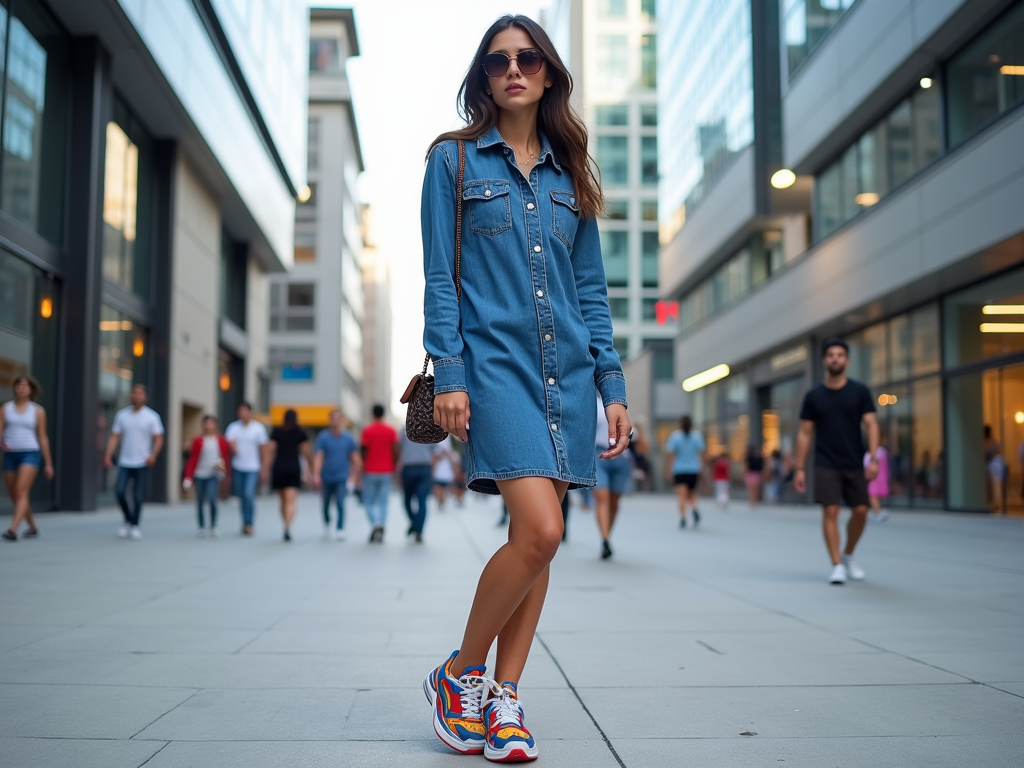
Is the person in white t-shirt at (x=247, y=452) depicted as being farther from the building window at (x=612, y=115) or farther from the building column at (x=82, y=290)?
the building window at (x=612, y=115)

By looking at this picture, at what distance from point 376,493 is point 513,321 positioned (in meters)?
11.3

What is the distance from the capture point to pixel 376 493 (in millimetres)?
14047

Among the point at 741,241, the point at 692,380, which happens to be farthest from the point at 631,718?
the point at 692,380

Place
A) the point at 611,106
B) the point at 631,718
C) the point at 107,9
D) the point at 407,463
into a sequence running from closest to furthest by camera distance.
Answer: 1. the point at 631,718
2. the point at 407,463
3. the point at 107,9
4. the point at 611,106

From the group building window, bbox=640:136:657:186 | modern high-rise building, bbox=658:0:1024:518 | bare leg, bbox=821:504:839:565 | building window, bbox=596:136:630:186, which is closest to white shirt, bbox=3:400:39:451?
bare leg, bbox=821:504:839:565

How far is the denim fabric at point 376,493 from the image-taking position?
549 inches

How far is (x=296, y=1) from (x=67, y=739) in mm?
36698

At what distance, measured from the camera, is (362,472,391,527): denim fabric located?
13.9 metres

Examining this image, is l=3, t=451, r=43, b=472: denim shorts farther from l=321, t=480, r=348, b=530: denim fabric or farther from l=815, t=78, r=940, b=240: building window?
l=815, t=78, r=940, b=240: building window

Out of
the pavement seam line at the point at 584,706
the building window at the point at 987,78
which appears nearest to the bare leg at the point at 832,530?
the pavement seam line at the point at 584,706

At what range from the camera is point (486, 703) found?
10.2 ft

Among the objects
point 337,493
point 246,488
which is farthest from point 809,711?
point 246,488

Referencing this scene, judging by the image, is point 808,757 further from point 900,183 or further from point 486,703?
point 900,183

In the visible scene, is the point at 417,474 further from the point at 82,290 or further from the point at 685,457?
the point at 82,290
